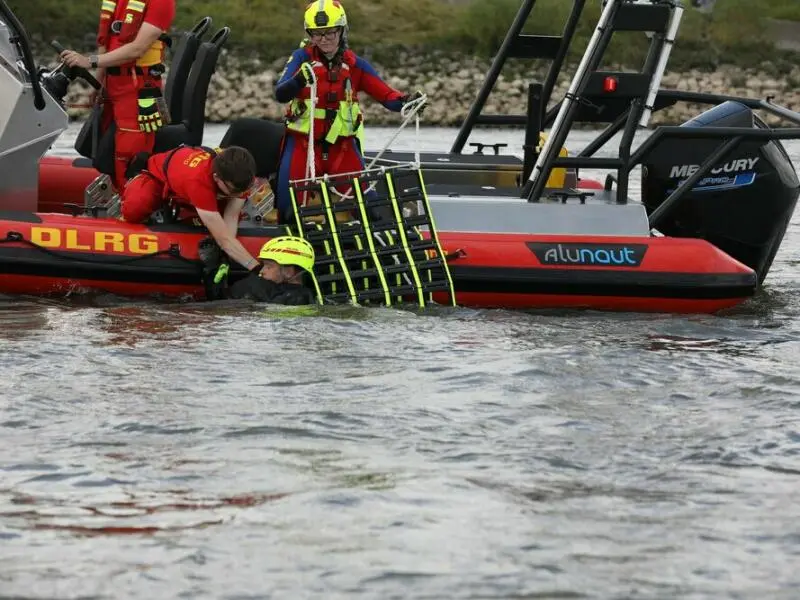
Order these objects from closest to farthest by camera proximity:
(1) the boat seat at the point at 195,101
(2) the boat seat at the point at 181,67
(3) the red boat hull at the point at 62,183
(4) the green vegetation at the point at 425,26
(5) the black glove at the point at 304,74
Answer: (5) the black glove at the point at 304,74 → (1) the boat seat at the point at 195,101 → (2) the boat seat at the point at 181,67 → (3) the red boat hull at the point at 62,183 → (4) the green vegetation at the point at 425,26

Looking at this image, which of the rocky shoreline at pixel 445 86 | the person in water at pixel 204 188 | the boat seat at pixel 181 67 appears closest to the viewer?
the person in water at pixel 204 188

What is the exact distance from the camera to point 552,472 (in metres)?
5.01

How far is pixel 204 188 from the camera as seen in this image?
742 cm

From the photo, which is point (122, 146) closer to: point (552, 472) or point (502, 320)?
point (502, 320)

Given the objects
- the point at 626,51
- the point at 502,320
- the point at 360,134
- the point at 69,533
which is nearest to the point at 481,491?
the point at 69,533

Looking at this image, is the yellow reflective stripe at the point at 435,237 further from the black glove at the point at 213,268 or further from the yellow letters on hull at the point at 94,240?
the yellow letters on hull at the point at 94,240

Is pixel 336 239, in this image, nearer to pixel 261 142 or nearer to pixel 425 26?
pixel 261 142

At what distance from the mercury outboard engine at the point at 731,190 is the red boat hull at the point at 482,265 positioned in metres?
0.40

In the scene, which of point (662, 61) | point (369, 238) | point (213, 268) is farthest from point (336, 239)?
point (662, 61)

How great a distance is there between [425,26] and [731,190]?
31666mm

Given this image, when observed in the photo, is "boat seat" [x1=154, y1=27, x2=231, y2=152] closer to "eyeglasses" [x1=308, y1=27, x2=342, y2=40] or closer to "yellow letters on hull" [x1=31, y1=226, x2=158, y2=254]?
"eyeglasses" [x1=308, y1=27, x2=342, y2=40]

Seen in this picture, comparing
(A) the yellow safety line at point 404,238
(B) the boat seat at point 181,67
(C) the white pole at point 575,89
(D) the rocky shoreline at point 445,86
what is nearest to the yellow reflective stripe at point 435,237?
(A) the yellow safety line at point 404,238

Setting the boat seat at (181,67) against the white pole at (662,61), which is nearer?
the white pole at (662,61)

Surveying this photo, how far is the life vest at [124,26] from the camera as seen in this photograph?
7.91 meters
